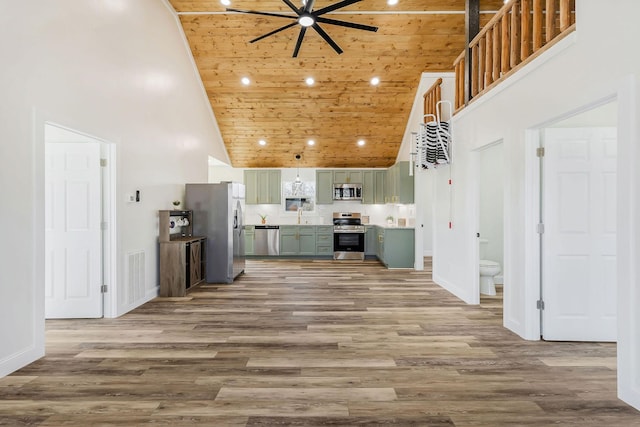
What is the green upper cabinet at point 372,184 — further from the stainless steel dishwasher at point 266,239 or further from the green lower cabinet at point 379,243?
the stainless steel dishwasher at point 266,239

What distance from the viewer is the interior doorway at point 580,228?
11.1 feet

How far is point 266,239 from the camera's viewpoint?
9078 millimetres

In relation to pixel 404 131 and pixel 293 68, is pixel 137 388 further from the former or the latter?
pixel 404 131

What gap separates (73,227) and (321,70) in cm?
486

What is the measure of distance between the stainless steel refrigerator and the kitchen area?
2793 mm

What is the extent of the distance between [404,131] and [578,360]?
6.19 m

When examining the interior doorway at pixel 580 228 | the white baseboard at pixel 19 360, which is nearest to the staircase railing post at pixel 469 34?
the interior doorway at pixel 580 228

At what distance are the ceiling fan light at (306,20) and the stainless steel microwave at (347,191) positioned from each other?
5530mm

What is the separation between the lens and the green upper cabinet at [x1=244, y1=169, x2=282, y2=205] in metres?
9.53

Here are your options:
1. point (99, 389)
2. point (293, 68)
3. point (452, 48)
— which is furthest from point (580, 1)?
point (293, 68)

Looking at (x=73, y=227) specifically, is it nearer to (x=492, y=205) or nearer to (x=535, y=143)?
(x=535, y=143)

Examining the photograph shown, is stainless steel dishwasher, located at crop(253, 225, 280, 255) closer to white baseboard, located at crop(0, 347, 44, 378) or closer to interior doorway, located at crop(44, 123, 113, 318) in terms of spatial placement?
interior doorway, located at crop(44, 123, 113, 318)

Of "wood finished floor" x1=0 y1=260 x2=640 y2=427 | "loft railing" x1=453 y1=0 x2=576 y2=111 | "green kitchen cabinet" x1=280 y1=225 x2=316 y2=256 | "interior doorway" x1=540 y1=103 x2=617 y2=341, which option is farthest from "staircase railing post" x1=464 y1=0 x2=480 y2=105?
"green kitchen cabinet" x1=280 y1=225 x2=316 y2=256

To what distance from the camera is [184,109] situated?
636cm
